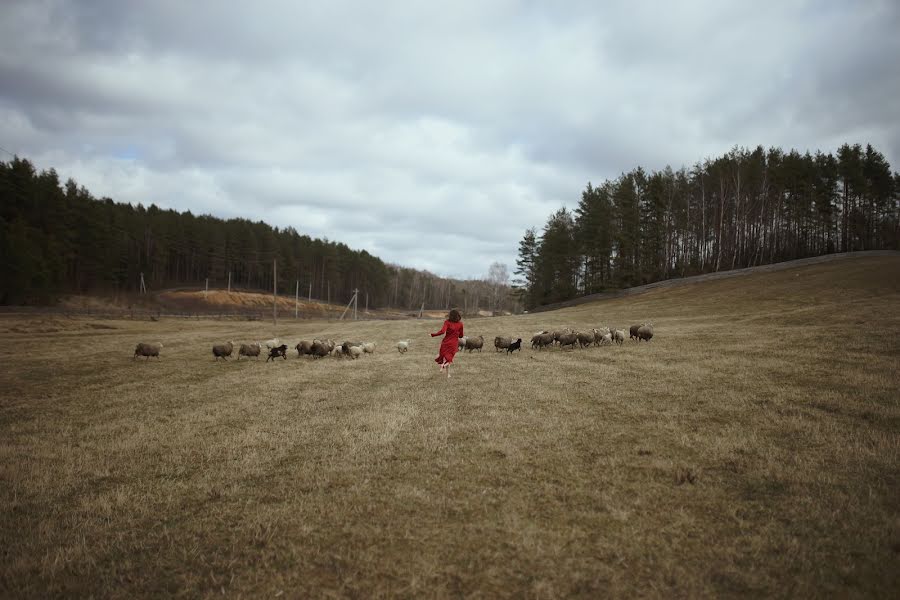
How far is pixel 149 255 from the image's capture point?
8619 cm

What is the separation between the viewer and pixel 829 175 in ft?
183

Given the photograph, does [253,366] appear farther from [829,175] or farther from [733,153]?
[829,175]

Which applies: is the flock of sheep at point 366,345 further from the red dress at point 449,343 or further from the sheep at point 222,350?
the red dress at point 449,343

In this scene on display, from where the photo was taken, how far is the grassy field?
4.18 m

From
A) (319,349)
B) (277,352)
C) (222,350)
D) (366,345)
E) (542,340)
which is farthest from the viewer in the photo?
(366,345)

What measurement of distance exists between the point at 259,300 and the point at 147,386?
3046 inches

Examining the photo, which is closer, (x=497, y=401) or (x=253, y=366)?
(x=497, y=401)

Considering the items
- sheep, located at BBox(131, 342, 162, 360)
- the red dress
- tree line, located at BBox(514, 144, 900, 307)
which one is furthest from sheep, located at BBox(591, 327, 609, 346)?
tree line, located at BBox(514, 144, 900, 307)

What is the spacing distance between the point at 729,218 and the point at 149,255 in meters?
109

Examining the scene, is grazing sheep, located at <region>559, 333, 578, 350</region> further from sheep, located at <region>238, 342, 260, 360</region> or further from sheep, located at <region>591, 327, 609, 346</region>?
sheep, located at <region>238, 342, 260, 360</region>

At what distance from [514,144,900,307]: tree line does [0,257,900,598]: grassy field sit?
45.7m

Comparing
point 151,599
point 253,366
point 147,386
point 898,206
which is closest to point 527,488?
point 151,599

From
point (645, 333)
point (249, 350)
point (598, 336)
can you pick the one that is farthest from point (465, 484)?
point (645, 333)

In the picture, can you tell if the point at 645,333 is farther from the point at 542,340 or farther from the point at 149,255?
the point at 149,255
